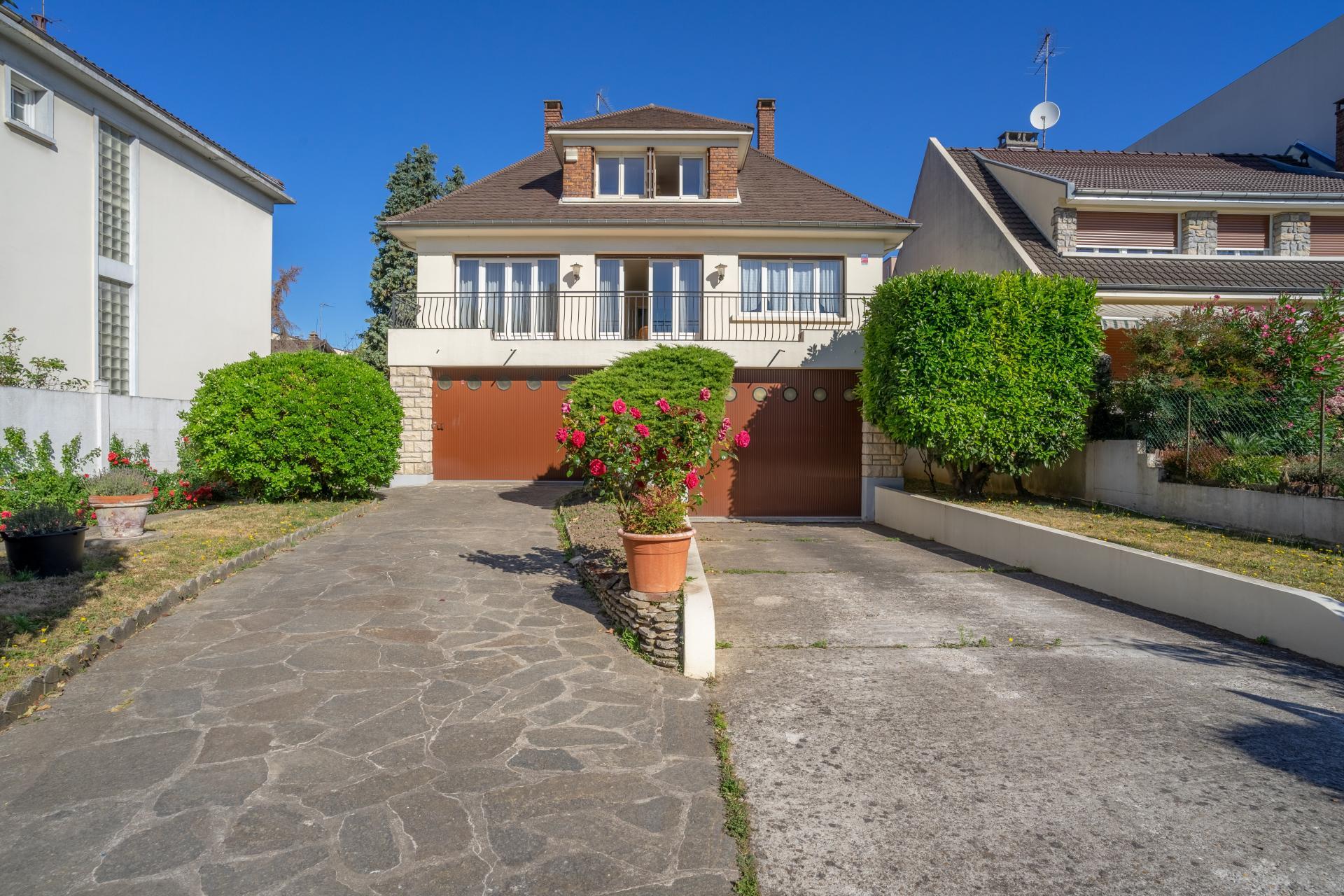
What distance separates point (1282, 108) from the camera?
830 inches

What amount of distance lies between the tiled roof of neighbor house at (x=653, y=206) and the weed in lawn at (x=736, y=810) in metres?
13.4

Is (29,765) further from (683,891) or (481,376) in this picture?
(481,376)

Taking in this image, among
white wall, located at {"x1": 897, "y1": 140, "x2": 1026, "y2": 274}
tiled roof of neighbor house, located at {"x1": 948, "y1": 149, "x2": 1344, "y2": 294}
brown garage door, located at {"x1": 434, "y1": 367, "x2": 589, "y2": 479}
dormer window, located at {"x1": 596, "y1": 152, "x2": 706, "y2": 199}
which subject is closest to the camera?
brown garage door, located at {"x1": 434, "y1": 367, "x2": 589, "y2": 479}

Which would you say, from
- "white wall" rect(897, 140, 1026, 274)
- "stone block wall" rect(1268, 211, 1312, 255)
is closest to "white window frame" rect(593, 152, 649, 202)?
"white wall" rect(897, 140, 1026, 274)

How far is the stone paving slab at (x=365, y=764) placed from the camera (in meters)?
2.76

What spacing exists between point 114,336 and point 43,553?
28.3ft

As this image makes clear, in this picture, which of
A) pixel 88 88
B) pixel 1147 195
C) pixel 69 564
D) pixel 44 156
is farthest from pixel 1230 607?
pixel 88 88

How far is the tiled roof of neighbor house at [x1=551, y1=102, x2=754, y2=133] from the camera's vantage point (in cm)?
1697

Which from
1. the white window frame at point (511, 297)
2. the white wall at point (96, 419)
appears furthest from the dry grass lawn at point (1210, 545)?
the white wall at point (96, 419)

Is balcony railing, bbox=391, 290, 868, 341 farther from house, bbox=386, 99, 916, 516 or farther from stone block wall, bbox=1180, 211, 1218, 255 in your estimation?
stone block wall, bbox=1180, 211, 1218, 255

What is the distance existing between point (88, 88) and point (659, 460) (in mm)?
13668

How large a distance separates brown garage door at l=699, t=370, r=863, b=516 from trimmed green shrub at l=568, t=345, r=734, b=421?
2.34m

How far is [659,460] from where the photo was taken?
19.2 feet

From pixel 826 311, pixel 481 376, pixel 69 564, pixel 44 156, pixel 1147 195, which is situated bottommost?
pixel 69 564
